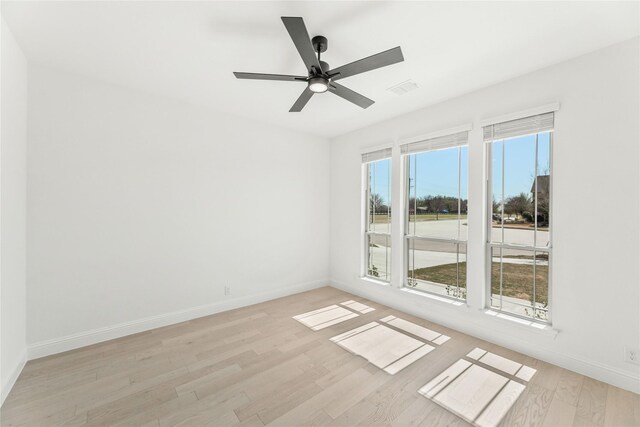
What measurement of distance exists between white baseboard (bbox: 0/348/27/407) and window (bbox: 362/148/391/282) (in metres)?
4.02

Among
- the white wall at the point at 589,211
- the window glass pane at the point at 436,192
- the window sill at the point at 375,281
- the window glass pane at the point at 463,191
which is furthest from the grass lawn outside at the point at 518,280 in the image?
the window sill at the point at 375,281

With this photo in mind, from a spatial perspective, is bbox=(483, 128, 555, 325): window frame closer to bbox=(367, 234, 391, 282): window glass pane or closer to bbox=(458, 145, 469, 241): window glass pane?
bbox=(458, 145, 469, 241): window glass pane

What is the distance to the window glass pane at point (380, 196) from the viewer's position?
4094 mm

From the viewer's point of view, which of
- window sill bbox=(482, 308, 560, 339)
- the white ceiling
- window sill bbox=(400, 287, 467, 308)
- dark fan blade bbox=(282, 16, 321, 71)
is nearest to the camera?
dark fan blade bbox=(282, 16, 321, 71)

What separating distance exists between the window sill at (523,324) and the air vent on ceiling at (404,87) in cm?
261

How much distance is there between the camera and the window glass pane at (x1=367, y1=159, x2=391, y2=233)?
4094 mm

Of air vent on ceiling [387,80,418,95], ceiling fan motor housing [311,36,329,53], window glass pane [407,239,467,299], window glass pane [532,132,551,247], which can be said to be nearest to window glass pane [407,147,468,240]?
window glass pane [407,239,467,299]

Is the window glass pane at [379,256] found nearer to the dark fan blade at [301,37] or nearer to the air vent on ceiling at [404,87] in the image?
the air vent on ceiling at [404,87]

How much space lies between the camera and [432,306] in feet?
11.0

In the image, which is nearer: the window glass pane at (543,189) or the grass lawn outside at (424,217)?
the window glass pane at (543,189)

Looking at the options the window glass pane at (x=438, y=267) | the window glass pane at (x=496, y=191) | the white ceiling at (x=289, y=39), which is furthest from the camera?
the window glass pane at (x=438, y=267)

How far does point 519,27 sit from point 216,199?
140 inches

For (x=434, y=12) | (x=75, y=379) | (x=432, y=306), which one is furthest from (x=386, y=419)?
(x=434, y=12)

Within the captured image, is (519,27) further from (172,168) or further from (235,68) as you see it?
(172,168)
